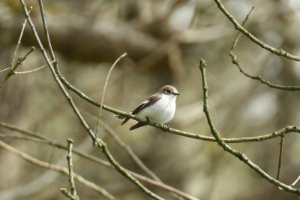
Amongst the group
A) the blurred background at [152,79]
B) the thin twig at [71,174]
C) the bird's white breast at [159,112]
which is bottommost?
the thin twig at [71,174]

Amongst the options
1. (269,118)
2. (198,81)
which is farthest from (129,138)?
(269,118)

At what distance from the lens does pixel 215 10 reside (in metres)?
9.62

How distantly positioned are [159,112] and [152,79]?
18.8 ft

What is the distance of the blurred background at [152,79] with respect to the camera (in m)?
8.57

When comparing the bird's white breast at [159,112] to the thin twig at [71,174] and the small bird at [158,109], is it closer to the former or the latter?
the small bird at [158,109]

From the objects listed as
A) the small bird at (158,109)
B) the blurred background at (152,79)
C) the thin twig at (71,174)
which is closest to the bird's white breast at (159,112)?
the small bird at (158,109)

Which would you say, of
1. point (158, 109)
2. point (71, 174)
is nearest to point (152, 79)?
point (158, 109)

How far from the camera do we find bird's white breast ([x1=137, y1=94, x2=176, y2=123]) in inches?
201

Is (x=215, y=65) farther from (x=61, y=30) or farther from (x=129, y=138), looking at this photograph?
(x=61, y=30)

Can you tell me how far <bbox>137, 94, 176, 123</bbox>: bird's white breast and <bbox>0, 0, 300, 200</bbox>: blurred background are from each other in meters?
2.09

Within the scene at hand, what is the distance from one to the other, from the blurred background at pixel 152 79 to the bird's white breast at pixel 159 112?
209 cm

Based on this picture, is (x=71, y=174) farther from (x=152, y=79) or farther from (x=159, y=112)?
(x=152, y=79)

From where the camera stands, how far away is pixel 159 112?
16.8ft

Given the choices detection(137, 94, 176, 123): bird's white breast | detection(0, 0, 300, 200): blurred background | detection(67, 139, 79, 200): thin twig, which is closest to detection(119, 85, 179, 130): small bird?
detection(137, 94, 176, 123): bird's white breast
